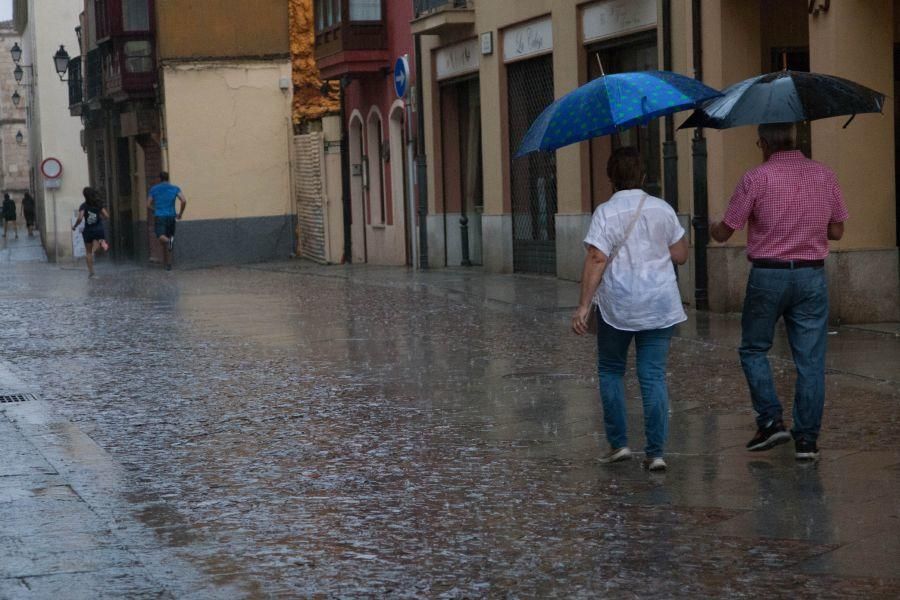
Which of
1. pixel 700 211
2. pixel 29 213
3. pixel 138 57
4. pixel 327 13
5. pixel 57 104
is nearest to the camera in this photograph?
pixel 700 211

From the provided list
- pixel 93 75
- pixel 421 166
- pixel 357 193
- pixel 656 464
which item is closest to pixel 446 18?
pixel 421 166

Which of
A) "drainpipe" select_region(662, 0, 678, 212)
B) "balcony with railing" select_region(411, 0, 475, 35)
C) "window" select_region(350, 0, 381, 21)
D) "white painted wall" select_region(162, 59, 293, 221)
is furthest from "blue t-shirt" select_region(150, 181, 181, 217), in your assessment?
"drainpipe" select_region(662, 0, 678, 212)

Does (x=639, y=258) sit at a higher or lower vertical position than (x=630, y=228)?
lower

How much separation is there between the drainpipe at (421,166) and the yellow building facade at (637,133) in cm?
12

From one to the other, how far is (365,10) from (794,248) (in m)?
22.4

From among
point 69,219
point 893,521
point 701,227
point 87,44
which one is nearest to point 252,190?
point 87,44

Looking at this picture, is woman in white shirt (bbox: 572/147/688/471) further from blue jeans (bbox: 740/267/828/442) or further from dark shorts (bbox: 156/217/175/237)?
dark shorts (bbox: 156/217/175/237)

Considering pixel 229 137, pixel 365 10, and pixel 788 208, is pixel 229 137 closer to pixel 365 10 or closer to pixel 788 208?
pixel 365 10

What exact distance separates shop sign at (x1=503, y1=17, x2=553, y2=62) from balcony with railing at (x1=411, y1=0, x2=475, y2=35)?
47.8 inches

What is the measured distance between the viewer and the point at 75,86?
47.3 meters

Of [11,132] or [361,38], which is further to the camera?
[11,132]

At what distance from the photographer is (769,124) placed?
827 cm

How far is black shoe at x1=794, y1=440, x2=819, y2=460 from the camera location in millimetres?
8086

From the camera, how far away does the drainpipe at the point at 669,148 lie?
58.0ft
